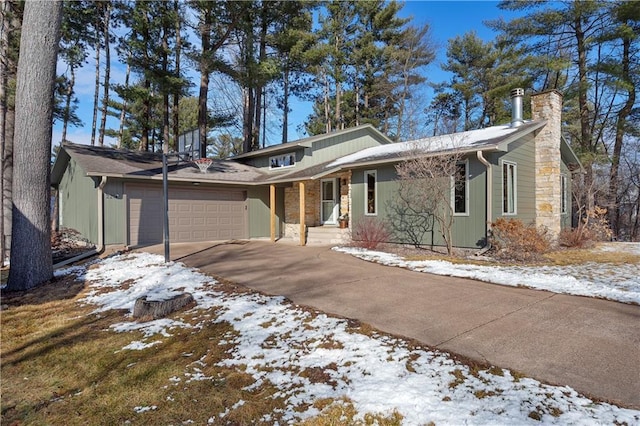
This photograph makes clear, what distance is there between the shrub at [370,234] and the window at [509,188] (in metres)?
3.32

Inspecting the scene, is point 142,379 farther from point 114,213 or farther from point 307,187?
point 307,187

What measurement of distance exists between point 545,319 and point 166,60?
63.3ft

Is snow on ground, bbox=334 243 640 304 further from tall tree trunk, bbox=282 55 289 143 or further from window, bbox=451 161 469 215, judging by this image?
tall tree trunk, bbox=282 55 289 143

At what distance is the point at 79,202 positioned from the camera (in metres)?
12.4

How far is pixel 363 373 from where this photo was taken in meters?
3.00

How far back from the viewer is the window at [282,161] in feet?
47.5

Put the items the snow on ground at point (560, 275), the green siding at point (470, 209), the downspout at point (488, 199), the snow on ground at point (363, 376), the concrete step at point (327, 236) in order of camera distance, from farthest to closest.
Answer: the concrete step at point (327, 236) → the green siding at point (470, 209) → the downspout at point (488, 199) → the snow on ground at point (560, 275) → the snow on ground at point (363, 376)

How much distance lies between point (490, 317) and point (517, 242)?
4637 mm

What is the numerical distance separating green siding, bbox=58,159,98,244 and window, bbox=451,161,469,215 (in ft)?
34.7

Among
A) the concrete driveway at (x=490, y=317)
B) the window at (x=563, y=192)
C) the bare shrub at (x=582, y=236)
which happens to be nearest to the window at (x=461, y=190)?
the concrete driveway at (x=490, y=317)

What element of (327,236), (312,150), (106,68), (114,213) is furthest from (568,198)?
(106,68)

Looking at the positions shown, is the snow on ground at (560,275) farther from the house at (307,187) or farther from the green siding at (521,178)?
the green siding at (521,178)

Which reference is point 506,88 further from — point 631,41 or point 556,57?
point 631,41

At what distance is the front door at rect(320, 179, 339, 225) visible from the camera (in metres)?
13.6
